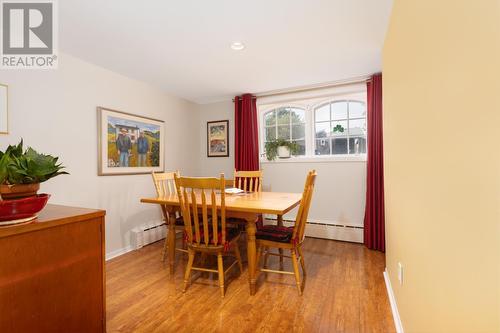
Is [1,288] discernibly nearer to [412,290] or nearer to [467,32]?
[467,32]

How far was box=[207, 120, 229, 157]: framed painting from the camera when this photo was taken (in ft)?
13.4

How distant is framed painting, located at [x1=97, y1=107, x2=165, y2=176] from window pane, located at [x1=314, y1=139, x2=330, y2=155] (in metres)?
2.30

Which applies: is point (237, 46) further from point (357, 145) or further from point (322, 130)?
point (357, 145)

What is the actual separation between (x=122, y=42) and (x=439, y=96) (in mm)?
2456

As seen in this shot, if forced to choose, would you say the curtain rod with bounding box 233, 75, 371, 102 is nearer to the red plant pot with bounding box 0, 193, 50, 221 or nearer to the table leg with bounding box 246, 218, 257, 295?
the table leg with bounding box 246, 218, 257, 295

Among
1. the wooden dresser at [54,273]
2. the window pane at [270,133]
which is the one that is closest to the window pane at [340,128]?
the window pane at [270,133]

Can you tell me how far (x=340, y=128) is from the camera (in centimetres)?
338

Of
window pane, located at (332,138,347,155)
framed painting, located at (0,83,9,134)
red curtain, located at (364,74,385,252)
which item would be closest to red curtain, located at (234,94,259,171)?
window pane, located at (332,138,347,155)

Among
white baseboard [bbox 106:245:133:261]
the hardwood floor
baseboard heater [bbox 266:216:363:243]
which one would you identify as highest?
baseboard heater [bbox 266:216:363:243]

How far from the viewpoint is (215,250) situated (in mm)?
1967

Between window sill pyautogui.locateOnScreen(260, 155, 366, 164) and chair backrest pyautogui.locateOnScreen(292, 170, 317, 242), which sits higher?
window sill pyautogui.locateOnScreen(260, 155, 366, 164)

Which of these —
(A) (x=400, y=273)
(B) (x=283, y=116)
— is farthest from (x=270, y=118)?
(A) (x=400, y=273)

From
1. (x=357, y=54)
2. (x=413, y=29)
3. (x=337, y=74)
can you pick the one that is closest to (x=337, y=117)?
(x=337, y=74)

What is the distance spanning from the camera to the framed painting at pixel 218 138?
407 centimetres
